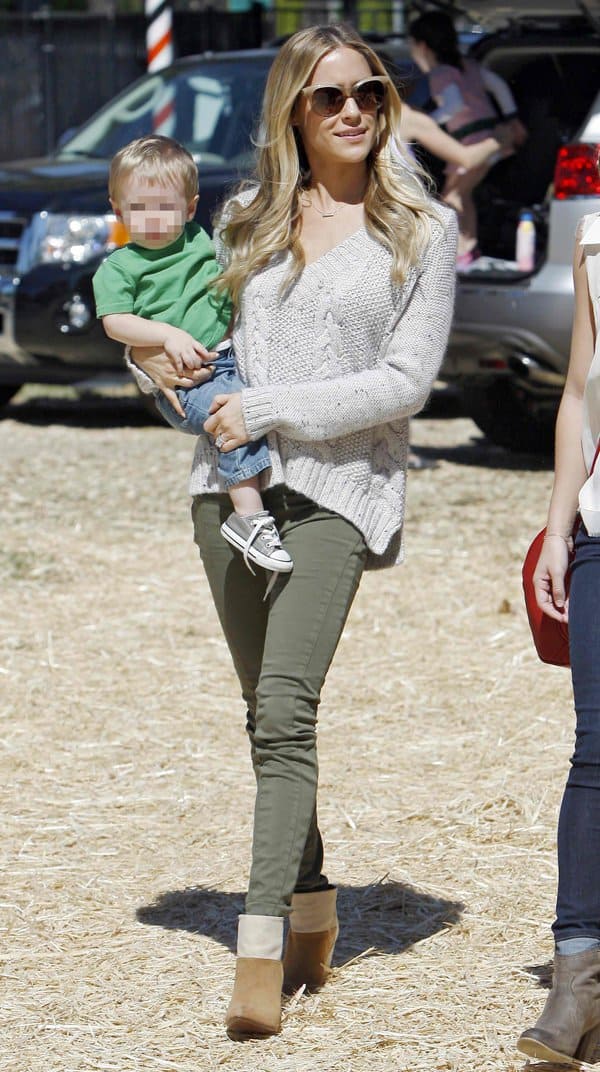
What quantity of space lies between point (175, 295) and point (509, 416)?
706 cm

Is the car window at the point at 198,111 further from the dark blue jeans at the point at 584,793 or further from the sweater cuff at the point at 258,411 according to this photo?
the dark blue jeans at the point at 584,793

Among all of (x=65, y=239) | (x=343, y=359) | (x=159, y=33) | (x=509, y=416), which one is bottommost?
(x=509, y=416)

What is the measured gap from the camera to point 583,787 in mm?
3312

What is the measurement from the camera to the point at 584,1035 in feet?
10.8

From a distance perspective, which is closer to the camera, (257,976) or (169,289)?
(257,976)

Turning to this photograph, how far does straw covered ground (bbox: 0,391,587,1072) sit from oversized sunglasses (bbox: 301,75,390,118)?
181 cm

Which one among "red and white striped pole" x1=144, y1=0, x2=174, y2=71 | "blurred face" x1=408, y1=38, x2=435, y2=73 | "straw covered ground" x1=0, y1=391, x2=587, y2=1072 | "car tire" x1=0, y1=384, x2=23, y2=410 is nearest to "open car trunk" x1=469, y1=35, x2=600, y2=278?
"blurred face" x1=408, y1=38, x2=435, y2=73

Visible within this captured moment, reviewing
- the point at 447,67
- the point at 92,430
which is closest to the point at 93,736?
the point at 447,67

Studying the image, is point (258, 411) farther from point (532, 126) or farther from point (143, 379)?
point (532, 126)

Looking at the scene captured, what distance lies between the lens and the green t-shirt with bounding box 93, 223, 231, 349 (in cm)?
363

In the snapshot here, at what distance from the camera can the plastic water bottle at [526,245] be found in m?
9.53

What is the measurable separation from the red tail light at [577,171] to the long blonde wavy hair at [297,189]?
511cm

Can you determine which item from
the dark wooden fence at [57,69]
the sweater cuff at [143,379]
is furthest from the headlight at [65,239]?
the dark wooden fence at [57,69]

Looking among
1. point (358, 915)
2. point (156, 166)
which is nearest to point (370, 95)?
point (156, 166)
